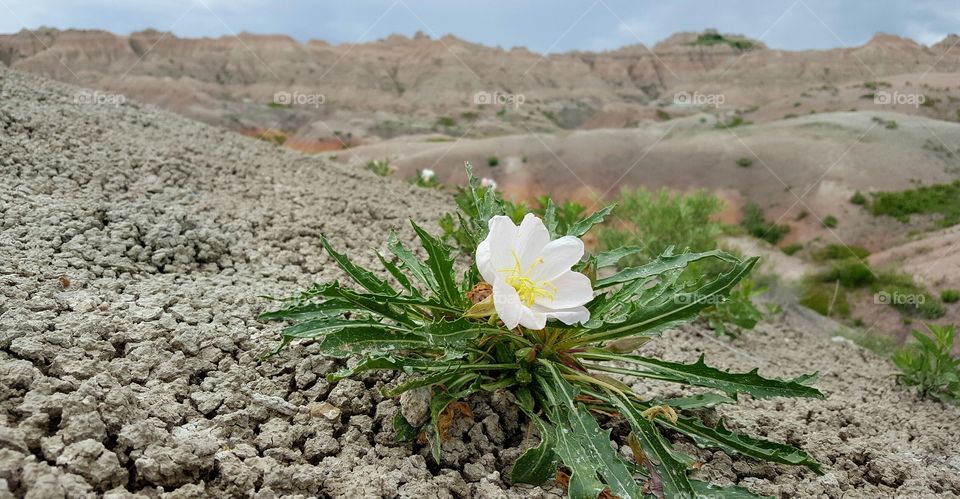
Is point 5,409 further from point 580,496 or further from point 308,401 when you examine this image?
point 580,496

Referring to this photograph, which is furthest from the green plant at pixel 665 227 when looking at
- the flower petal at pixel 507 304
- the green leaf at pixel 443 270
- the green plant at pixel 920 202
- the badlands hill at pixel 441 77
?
the badlands hill at pixel 441 77

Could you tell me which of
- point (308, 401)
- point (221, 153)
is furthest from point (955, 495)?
point (221, 153)

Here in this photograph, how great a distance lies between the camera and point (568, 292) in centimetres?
157

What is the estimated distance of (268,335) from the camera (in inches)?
78.7

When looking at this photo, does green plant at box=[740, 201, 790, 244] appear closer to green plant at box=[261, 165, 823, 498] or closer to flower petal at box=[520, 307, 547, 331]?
green plant at box=[261, 165, 823, 498]

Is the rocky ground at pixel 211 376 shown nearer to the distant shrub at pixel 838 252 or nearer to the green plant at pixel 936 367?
the green plant at pixel 936 367

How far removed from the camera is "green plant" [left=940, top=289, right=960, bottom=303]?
296 inches

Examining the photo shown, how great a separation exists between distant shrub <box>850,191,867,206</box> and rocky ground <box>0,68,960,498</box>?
1217 cm

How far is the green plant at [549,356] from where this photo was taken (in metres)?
1.50

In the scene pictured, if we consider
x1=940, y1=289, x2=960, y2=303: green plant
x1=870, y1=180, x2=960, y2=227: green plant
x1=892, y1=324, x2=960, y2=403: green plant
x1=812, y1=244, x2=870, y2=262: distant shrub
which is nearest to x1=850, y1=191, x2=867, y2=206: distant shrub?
x1=870, y1=180, x2=960, y2=227: green plant

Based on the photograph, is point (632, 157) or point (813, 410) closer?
point (813, 410)

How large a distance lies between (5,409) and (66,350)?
287 mm

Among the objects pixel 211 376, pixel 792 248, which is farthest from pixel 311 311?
pixel 792 248

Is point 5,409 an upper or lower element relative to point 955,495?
upper
